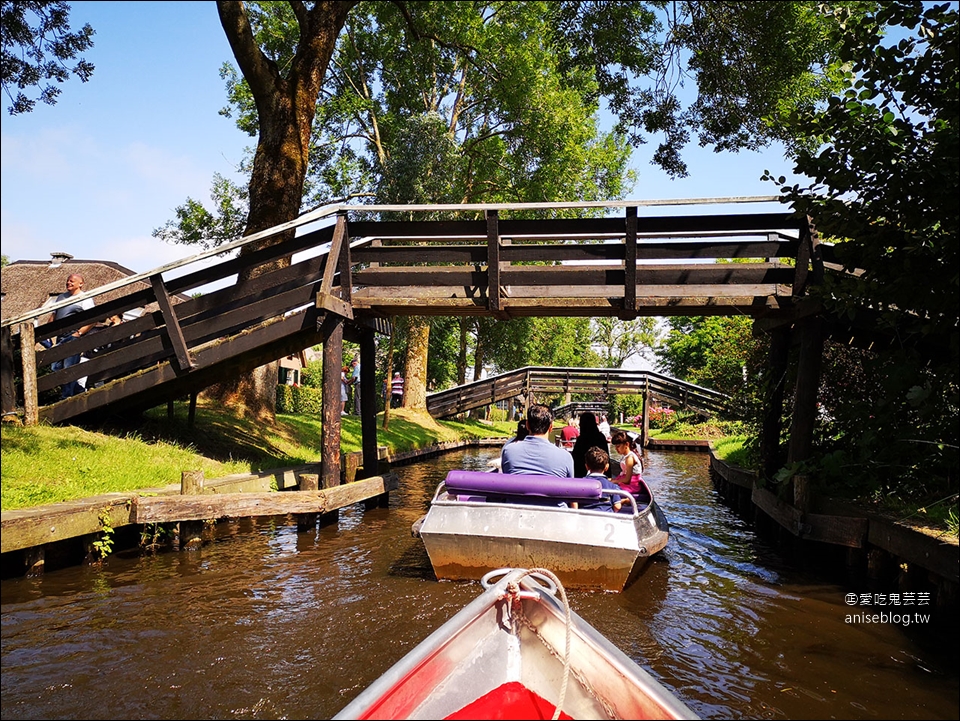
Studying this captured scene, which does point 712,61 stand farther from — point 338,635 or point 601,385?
point 601,385

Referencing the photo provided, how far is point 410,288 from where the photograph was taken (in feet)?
35.1

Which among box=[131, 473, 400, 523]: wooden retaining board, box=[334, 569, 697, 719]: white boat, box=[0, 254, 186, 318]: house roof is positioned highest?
box=[0, 254, 186, 318]: house roof

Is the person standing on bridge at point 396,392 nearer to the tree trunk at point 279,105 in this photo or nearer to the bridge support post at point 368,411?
the tree trunk at point 279,105

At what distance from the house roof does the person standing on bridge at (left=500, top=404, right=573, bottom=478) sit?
3341cm

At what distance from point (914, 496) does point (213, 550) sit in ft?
27.3

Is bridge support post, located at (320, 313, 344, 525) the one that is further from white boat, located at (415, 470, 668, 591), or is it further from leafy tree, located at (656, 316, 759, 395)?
leafy tree, located at (656, 316, 759, 395)

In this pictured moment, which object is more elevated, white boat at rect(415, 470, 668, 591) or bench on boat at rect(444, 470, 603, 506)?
bench on boat at rect(444, 470, 603, 506)

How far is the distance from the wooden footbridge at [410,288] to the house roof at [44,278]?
93.0ft

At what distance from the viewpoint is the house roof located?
3609 centimetres

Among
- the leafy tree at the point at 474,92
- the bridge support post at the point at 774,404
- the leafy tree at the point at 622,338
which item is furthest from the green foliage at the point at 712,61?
the leafy tree at the point at 622,338

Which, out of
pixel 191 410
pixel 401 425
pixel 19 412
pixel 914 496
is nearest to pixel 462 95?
pixel 401 425

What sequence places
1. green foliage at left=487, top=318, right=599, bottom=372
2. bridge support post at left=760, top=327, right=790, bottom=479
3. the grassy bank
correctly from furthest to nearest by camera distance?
1. green foliage at left=487, top=318, right=599, bottom=372
2. bridge support post at left=760, top=327, right=790, bottom=479
3. the grassy bank

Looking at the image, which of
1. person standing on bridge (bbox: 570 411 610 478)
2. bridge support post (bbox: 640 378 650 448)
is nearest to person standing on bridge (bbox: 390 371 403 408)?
bridge support post (bbox: 640 378 650 448)

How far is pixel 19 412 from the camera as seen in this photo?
9.93 m
